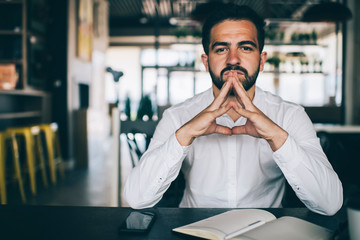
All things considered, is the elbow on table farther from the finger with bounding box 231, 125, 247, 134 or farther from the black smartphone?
the black smartphone

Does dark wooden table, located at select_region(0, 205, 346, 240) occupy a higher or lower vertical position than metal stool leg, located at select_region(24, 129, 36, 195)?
higher

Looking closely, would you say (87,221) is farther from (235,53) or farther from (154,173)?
(235,53)

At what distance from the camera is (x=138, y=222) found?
2.78 ft

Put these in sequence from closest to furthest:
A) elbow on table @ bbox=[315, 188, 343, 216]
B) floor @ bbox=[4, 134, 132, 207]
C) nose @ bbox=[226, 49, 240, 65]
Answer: elbow on table @ bbox=[315, 188, 343, 216], nose @ bbox=[226, 49, 240, 65], floor @ bbox=[4, 134, 132, 207]

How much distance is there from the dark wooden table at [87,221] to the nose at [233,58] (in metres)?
0.57

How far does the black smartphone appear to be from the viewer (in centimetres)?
79

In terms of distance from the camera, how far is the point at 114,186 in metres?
2.21

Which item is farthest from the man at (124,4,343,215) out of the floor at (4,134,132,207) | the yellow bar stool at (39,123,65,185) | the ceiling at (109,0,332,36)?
the ceiling at (109,0,332,36)

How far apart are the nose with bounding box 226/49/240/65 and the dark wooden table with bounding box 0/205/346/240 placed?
1.86 feet

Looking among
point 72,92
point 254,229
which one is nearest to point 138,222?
point 254,229

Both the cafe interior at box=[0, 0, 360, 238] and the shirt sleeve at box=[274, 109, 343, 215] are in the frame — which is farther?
the cafe interior at box=[0, 0, 360, 238]

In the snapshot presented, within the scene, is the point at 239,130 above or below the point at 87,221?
above

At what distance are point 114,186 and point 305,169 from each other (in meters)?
1.46

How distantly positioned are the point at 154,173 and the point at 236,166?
1.10 feet
